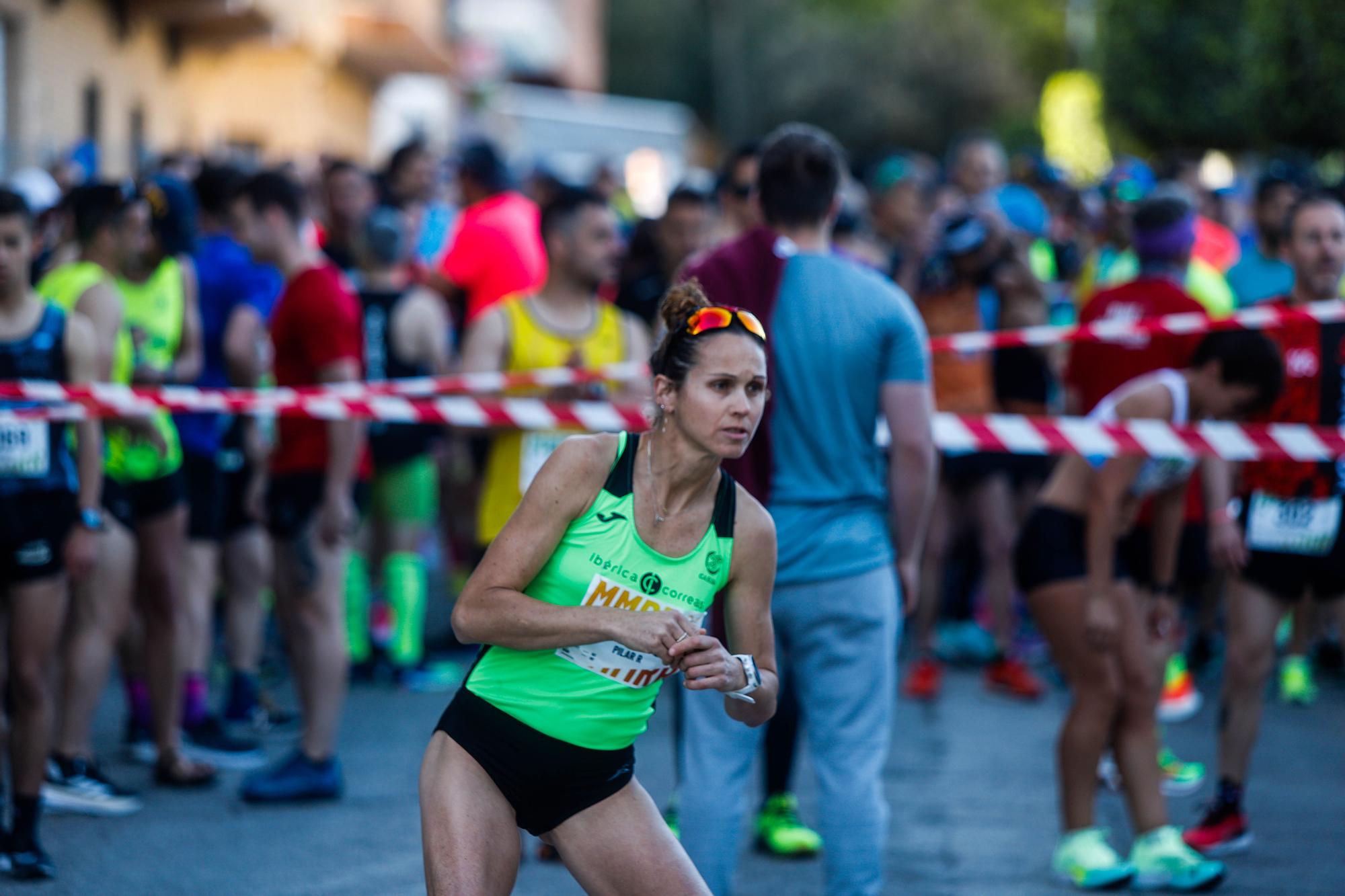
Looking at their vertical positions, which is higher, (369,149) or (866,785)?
(369,149)

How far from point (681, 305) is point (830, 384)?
124cm

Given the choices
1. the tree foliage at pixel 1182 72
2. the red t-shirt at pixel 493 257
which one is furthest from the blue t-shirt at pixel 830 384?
the tree foliage at pixel 1182 72

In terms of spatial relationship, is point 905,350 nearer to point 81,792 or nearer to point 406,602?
point 81,792

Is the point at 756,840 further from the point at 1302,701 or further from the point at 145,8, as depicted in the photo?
the point at 145,8

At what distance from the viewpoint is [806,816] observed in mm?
6922

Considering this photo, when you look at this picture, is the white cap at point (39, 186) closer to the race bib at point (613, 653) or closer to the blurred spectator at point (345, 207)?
the blurred spectator at point (345, 207)

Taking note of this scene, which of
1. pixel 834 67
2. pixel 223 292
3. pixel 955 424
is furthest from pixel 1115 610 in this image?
pixel 834 67

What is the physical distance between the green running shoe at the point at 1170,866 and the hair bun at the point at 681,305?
3021mm

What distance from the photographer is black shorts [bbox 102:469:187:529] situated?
6.62 metres

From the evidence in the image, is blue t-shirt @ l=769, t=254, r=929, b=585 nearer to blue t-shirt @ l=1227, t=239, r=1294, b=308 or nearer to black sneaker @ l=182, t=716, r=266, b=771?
black sneaker @ l=182, t=716, r=266, b=771

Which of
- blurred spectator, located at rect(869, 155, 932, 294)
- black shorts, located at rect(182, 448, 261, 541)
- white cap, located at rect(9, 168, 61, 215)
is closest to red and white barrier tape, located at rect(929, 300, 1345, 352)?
blurred spectator, located at rect(869, 155, 932, 294)

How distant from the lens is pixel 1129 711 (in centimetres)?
594

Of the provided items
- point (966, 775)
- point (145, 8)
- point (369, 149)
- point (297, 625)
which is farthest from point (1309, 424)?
point (369, 149)

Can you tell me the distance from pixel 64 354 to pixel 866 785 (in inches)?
123
